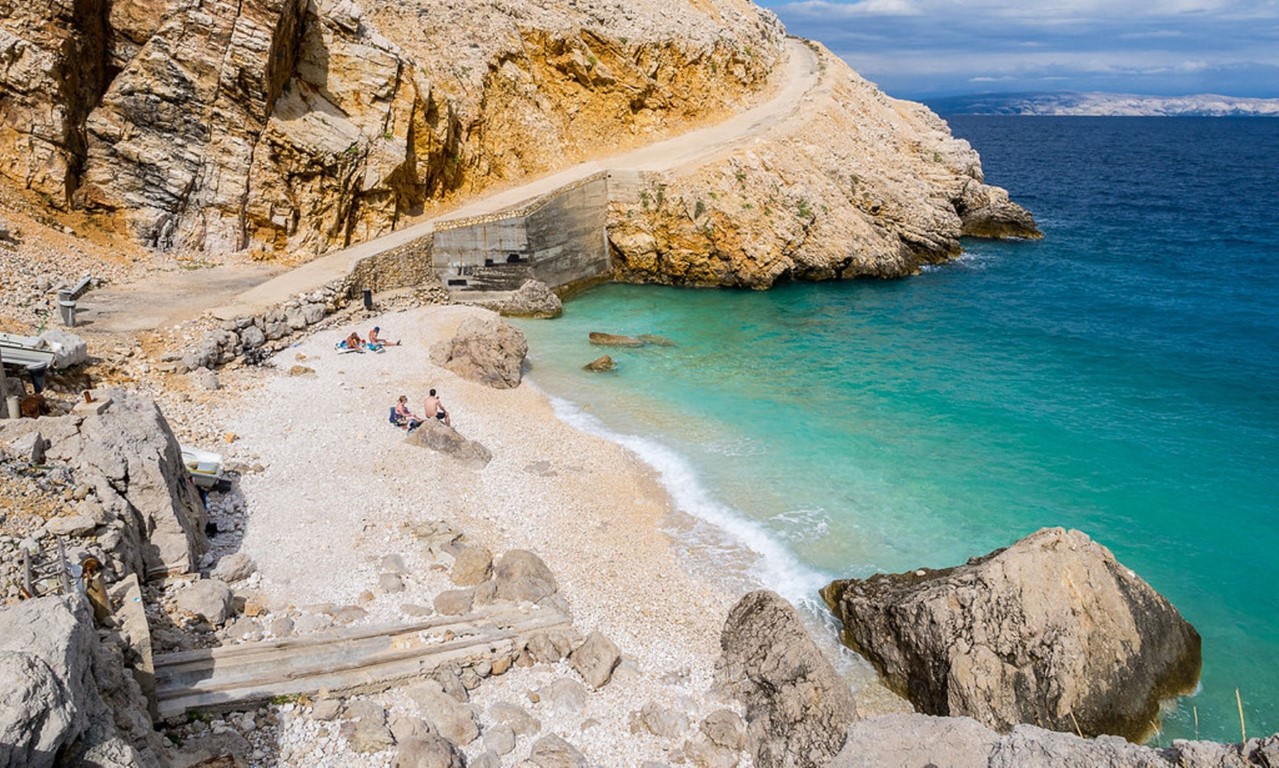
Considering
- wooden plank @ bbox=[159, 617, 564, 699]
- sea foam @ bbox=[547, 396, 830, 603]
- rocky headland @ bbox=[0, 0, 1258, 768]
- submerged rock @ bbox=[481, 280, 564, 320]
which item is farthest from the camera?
submerged rock @ bbox=[481, 280, 564, 320]

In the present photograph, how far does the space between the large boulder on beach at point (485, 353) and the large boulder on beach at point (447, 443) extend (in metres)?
4.62

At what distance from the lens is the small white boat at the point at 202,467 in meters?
14.7

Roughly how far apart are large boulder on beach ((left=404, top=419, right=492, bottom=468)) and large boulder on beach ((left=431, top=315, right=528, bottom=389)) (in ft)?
15.1

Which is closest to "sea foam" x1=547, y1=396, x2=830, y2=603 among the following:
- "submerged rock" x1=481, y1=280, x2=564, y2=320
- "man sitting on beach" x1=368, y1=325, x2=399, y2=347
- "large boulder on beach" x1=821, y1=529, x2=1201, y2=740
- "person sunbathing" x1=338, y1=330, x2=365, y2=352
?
"large boulder on beach" x1=821, y1=529, x2=1201, y2=740

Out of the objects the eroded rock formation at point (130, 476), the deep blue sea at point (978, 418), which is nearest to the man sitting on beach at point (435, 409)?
the deep blue sea at point (978, 418)

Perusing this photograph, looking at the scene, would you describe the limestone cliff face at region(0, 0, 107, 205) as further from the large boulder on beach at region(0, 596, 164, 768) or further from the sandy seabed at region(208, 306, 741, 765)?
the large boulder on beach at region(0, 596, 164, 768)

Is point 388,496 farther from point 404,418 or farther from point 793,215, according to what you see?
point 793,215

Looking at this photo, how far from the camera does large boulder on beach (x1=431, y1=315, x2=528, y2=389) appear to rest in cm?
2331

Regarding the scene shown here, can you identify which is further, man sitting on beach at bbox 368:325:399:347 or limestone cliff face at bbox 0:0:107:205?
man sitting on beach at bbox 368:325:399:347

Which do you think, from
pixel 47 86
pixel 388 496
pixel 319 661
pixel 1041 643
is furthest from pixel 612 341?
pixel 47 86

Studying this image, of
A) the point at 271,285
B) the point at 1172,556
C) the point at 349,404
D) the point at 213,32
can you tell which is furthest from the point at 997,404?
the point at 213,32

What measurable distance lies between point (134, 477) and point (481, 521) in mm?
6172

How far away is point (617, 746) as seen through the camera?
35.6 feet

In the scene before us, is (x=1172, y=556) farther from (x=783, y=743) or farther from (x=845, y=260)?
(x=845, y=260)
